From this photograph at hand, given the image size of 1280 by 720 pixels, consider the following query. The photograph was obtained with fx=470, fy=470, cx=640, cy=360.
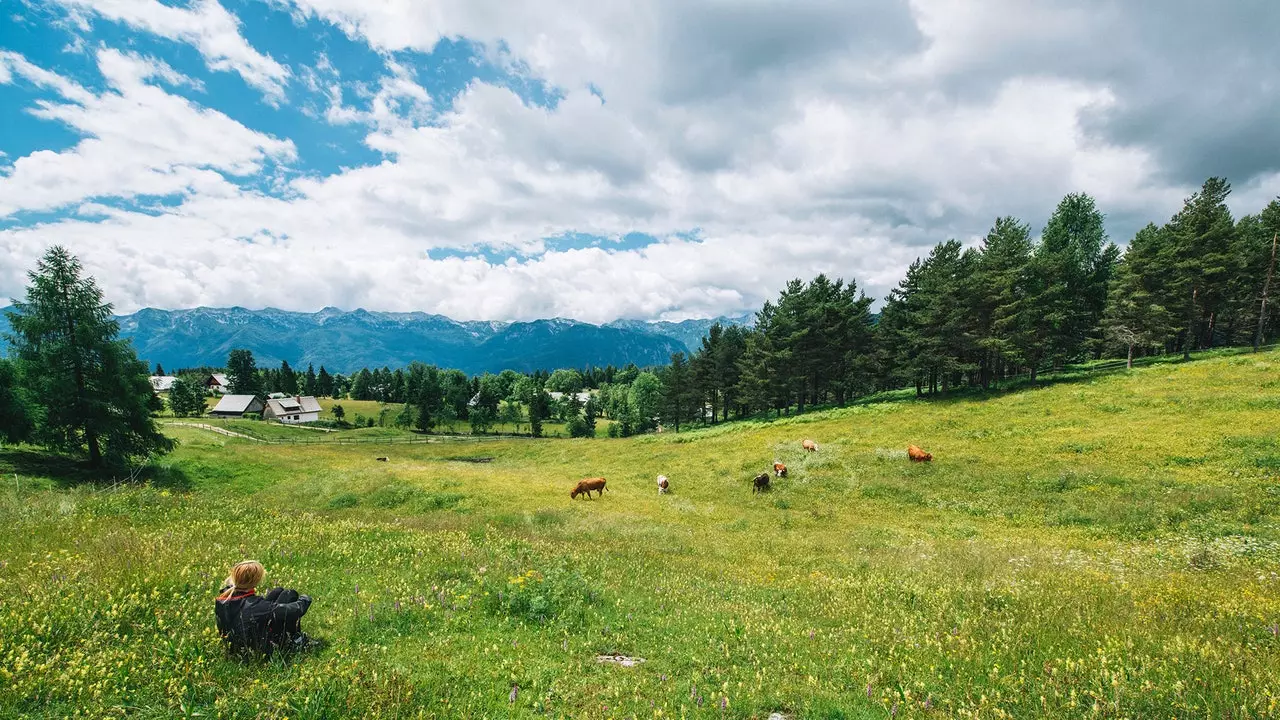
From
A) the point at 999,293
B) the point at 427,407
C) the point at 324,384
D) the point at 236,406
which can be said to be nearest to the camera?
the point at 999,293

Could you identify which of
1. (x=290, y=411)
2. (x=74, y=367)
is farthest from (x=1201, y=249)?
(x=290, y=411)

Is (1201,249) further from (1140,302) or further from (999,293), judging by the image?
(999,293)

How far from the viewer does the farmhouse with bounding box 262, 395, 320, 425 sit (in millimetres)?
125438

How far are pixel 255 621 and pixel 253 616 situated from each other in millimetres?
70

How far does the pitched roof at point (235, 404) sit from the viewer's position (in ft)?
407

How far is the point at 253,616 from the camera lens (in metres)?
6.07

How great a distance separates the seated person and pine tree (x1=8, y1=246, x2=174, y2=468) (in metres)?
36.5

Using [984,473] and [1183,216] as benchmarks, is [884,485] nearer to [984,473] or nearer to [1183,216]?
[984,473]

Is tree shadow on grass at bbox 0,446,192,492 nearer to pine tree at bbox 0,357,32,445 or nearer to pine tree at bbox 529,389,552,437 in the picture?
pine tree at bbox 0,357,32,445

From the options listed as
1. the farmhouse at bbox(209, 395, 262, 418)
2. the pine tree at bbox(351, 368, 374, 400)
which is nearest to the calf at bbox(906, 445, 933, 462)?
the farmhouse at bbox(209, 395, 262, 418)

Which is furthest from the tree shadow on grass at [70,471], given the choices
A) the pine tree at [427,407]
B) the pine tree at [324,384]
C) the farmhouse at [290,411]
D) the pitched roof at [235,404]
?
the pine tree at [324,384]

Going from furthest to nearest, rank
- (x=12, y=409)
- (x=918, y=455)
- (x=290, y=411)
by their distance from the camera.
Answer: (x=290, y=411) → (x=918, y=455) → (x=12, y=409)

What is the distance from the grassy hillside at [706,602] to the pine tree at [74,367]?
6614 mm

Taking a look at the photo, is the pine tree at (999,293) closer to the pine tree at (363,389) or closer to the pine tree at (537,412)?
the pine tree at (537,412)
